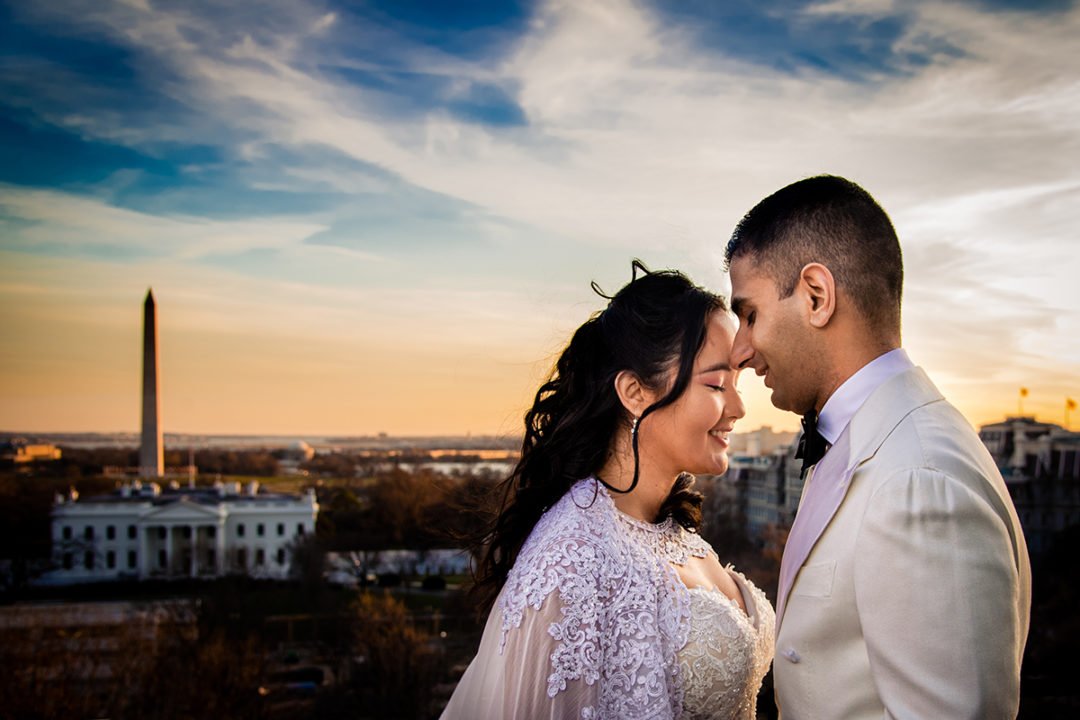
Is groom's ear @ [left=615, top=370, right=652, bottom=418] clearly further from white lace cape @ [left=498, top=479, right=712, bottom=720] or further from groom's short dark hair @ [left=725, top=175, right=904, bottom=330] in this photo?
groom's short dark hair @ [left=725, top=175, right=904, bottom=330]

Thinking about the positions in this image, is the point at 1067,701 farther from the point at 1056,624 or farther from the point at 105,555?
the point at 105,555

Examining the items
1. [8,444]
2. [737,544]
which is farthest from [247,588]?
[8,444]

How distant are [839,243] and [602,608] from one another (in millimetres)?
1404

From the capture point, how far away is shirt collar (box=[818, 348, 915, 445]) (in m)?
2.48

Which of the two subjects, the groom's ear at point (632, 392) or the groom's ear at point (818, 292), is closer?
the groom's ear at point (818, 292)

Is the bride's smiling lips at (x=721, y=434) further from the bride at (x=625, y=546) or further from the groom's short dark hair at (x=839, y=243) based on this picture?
the groom's short dark hair at (x=839, y=243)

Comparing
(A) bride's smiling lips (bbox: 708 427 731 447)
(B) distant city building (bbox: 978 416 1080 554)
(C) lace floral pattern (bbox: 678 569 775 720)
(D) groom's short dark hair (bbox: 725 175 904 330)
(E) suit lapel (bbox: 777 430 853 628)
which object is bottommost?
(B) distant city building (bbox: 978 416 1080 554)

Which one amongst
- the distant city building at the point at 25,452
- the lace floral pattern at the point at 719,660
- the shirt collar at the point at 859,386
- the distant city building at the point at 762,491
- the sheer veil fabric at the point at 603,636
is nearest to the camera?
the shirt collar at the point at 859,386

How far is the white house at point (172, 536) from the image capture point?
177 feet

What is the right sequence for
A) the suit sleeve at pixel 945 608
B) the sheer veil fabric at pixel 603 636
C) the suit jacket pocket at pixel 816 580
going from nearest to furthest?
1. the suit sleeve at pixel 945 608
2. the suit jacket pocket at pixel 816 580
3. the sheer veil fabric at pixel 603 636

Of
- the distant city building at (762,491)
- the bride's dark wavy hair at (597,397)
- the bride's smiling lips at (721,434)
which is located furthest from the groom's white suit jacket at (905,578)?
the distant city building at (762,491)

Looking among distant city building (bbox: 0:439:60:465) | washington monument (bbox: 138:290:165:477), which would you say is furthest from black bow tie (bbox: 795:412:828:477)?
distant city building (bbox: 0:439:60:465)

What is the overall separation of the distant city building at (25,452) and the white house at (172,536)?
23.6 metres

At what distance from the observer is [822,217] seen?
2576 millimetres
